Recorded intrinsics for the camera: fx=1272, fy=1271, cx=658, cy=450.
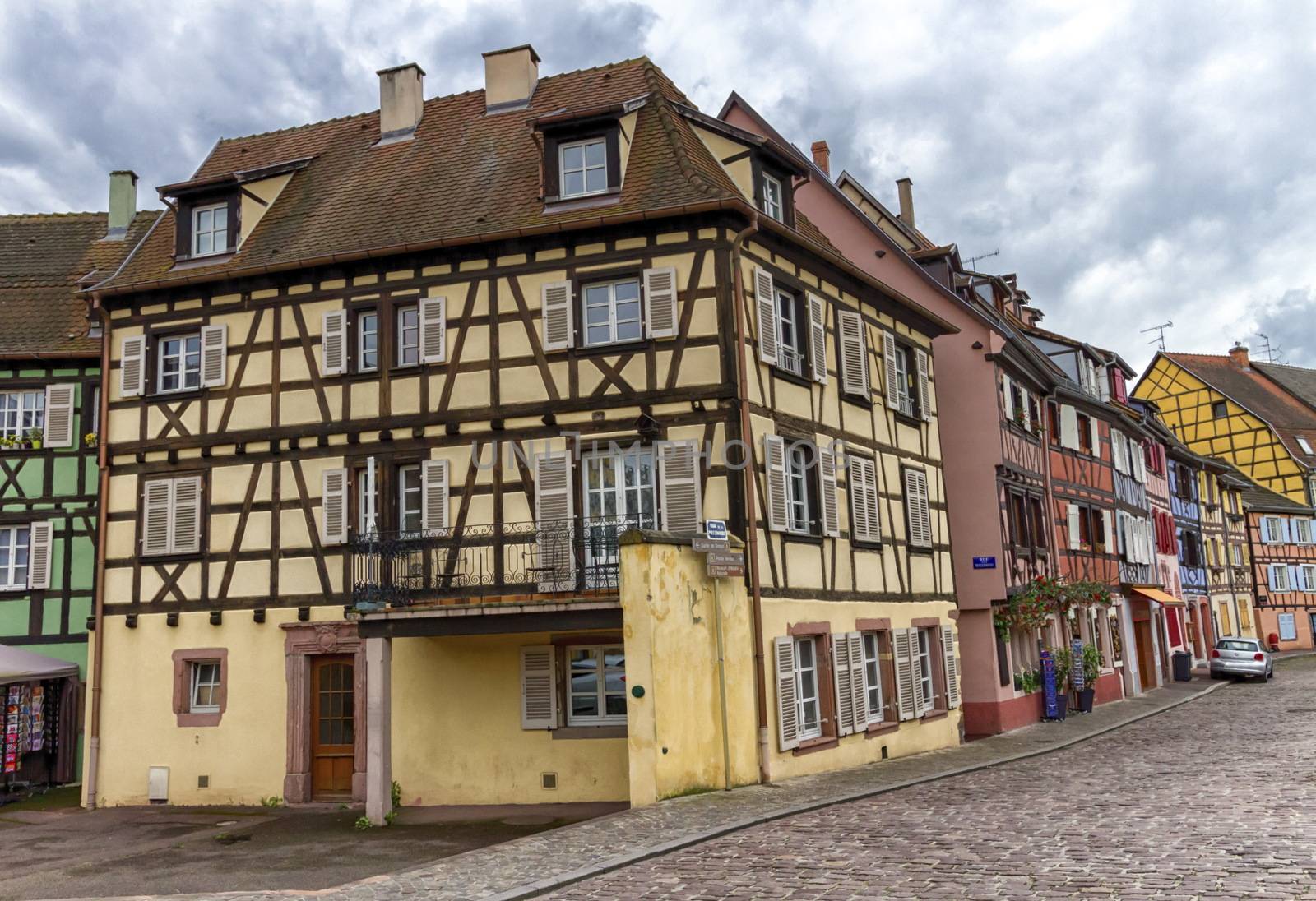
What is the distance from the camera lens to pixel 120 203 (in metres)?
27.2

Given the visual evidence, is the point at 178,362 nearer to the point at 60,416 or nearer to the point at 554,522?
the point at 60,416

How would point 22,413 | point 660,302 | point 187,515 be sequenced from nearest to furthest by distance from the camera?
point 660,302, point 187,515, point 22,413

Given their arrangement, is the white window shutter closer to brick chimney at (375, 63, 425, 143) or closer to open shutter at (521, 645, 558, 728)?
open shutter at (521, 645, 558, 728)

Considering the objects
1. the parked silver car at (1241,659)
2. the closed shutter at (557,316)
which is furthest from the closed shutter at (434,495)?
the parked silver car at (1241,659)

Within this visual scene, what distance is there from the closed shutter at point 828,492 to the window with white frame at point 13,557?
14.7 metres

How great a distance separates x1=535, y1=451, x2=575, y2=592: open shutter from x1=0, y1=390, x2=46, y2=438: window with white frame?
1198 cm

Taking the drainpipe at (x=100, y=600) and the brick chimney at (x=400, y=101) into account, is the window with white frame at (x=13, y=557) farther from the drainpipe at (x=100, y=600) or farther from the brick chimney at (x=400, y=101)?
the brick chimney at (x=400, y=101)

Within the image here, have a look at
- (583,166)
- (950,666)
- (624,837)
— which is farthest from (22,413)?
(950,666)

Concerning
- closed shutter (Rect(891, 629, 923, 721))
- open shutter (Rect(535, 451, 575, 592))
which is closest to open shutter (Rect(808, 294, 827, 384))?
open shutter (Rect(535, 451, 575, 592))

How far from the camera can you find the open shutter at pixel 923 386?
22.8 meters

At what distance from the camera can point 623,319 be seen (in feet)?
56.9

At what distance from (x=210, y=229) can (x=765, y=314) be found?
9.16m

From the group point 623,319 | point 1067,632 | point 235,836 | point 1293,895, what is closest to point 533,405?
point 623,319

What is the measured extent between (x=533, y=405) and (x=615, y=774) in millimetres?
5014
